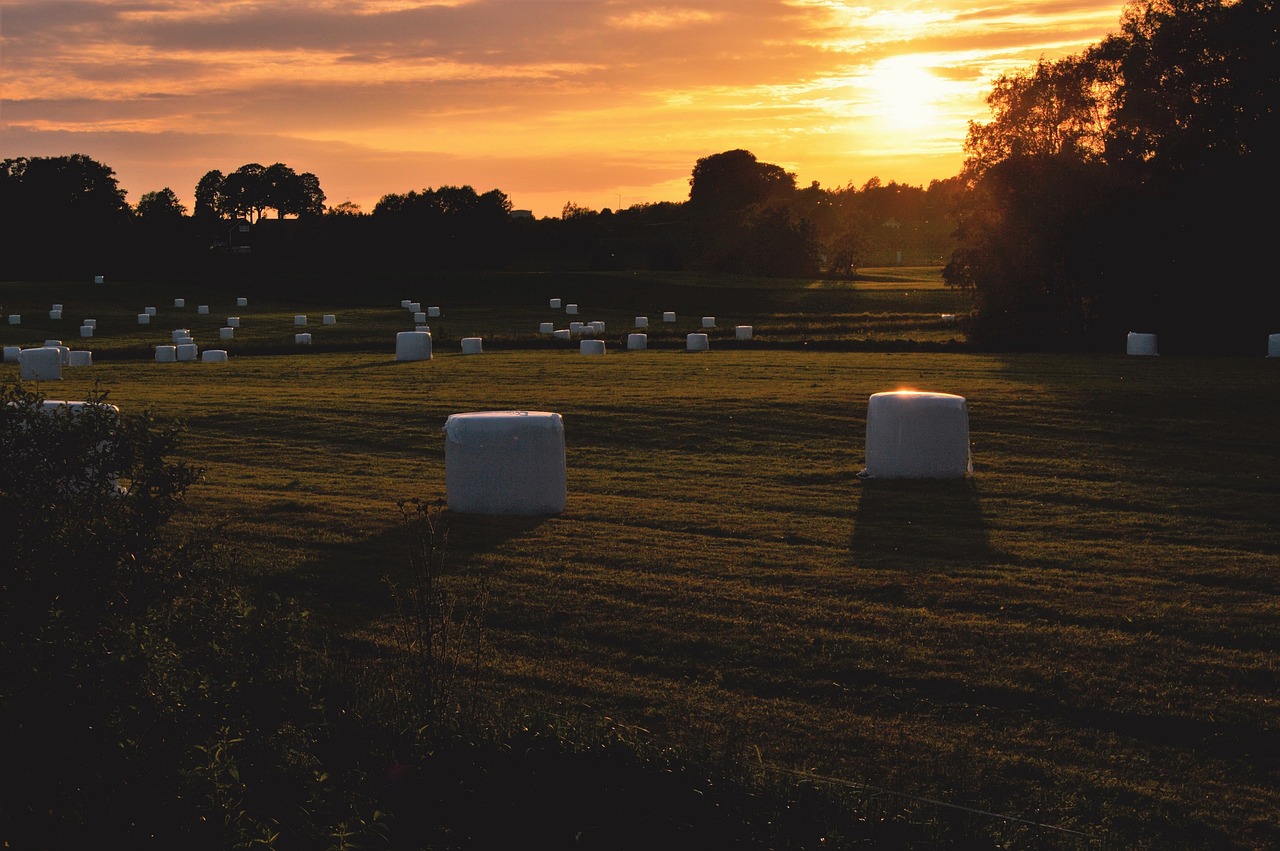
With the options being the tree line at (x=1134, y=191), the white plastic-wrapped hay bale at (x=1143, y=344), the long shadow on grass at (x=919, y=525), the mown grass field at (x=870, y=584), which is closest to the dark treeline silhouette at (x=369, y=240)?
the tree line at (x=1134, y=191)

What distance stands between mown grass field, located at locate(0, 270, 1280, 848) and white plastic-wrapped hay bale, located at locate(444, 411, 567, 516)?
1.77 feet

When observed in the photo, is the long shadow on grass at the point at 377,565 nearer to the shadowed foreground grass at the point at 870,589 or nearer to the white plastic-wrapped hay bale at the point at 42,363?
the shadowed foreground grass at the point at 870,589

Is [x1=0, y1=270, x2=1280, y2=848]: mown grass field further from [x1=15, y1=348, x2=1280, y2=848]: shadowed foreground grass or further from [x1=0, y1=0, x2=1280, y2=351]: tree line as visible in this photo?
[x1=0, y1=0, x2=1280, y2=351]: tree line

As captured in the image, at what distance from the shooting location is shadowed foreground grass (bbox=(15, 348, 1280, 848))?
8.56 metres

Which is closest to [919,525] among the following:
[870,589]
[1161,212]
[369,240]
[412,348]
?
[870,589]

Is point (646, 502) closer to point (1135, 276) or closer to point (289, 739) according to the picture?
point (289, 739)

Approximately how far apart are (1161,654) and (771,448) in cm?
1274

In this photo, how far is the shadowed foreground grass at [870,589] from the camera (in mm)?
8562

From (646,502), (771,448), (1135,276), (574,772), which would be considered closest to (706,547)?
(646,502)

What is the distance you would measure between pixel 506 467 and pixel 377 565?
314 cm

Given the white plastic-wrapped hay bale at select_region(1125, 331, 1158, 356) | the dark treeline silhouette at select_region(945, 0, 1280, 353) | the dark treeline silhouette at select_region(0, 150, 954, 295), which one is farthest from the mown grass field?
the dark treeline silhouette at select_region(0, 150, 954, 295)

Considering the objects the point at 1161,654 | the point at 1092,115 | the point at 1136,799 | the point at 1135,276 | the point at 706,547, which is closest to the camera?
the point at 1136,799

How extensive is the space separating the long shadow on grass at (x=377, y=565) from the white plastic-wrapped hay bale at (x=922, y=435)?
5745 mm

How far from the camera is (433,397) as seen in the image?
105 ft
